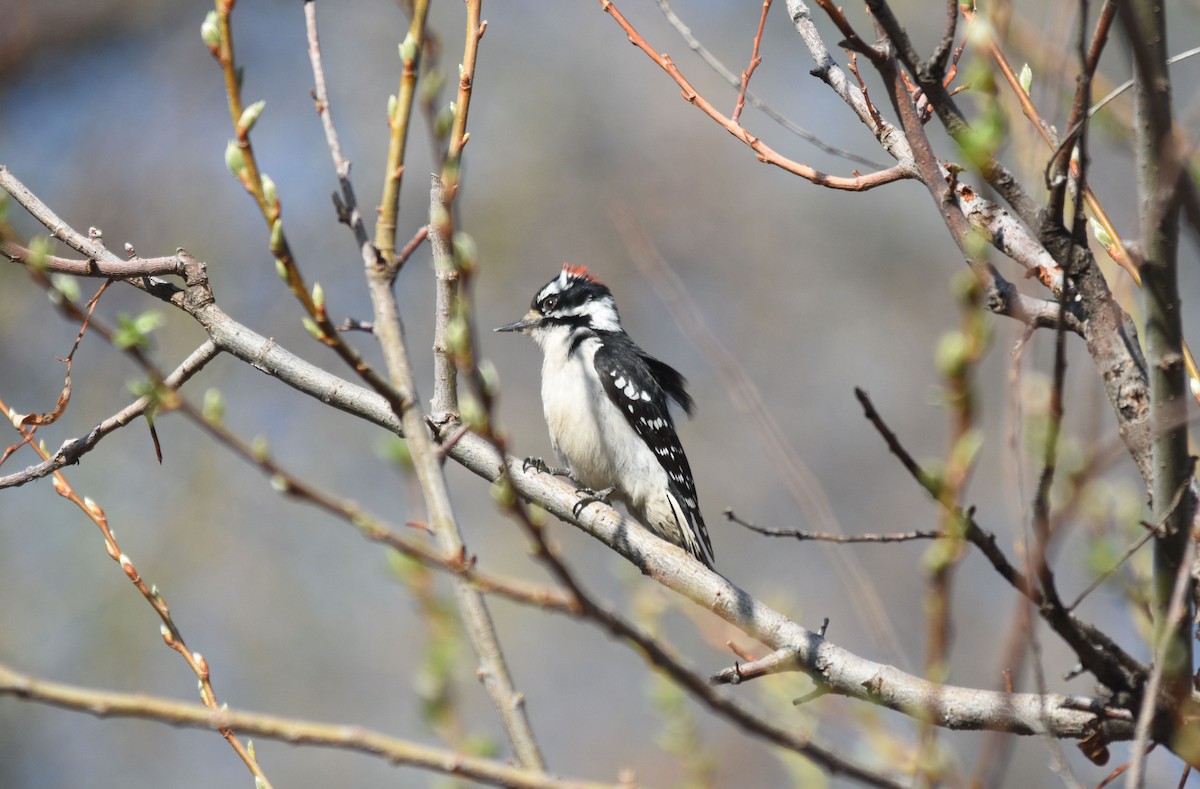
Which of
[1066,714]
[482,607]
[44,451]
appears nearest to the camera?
[482,607]

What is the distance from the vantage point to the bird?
6668mm

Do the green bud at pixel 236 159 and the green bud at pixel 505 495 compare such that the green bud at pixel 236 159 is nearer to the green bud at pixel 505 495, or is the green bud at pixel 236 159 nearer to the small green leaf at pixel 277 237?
the small green leaf at pixel 277 237

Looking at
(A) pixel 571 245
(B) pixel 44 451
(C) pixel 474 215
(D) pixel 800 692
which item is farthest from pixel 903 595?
(B) pixel 44 451

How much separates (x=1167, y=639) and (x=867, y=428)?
47.3ft

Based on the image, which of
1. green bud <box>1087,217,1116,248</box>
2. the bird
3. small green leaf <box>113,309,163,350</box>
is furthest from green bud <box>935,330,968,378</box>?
the bird

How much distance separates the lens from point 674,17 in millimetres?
3469

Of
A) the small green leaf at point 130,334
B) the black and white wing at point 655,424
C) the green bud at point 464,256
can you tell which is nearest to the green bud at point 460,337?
the green bud at point 464,256

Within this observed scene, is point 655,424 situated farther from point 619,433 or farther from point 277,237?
point 277,237

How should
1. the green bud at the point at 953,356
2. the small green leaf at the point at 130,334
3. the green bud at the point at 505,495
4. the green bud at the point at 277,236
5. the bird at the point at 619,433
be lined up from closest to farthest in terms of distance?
the green bud at the point at 953,356 < the green bud at the point at 505,495 < the small green leaf at the point at 130,334 < the green bud at the point at 277,236 < the bird at the point at 619,433

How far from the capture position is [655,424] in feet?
22.9

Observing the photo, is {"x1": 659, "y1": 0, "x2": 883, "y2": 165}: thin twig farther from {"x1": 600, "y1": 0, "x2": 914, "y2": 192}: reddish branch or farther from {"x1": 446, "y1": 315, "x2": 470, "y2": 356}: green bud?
{"x1": 446, "y1": 315, "x2": 470, "y2": 356}: green bud

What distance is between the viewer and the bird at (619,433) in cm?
667

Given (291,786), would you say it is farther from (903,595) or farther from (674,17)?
(674,17)

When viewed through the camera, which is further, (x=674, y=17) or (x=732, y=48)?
(x=732, y=48)
